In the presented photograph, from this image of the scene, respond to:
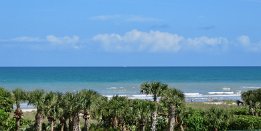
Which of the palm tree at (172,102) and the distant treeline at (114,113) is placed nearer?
the distant treeline at (114,113)

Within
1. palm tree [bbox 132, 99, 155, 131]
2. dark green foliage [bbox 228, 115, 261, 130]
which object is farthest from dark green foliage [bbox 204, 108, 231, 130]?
palm tree [bbox 132, 99, 155, 131]

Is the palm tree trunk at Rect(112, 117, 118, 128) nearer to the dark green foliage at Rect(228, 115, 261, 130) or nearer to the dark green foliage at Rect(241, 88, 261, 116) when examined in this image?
the dark green foliage at Rect(228, 115, 261, 130)

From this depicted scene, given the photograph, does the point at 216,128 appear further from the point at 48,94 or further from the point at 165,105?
the point at 48,94

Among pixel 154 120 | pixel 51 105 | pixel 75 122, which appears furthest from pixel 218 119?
pixel 51 105

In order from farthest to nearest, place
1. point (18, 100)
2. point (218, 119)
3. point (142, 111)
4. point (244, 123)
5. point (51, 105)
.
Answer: point (244, 123) → point (218, 119) → point (142, 111) → point (18, 100) → point (51, 105)

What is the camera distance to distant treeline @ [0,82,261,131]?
2055 inches

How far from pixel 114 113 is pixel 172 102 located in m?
6.51

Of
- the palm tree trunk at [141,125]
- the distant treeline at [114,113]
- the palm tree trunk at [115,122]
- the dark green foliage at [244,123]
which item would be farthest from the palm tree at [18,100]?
the dark green foliage at [244,123]

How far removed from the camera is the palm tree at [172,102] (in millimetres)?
55172

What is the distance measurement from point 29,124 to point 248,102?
104 ft

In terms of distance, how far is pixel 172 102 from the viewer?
5588 centimetres

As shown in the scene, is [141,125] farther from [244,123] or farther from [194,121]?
[244,123]

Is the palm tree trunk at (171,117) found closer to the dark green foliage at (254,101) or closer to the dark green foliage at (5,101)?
the dark green foliage at (5,101)

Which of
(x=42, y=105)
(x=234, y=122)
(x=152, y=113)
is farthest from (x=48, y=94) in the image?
(x=234, y=122)
